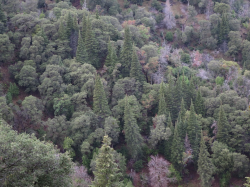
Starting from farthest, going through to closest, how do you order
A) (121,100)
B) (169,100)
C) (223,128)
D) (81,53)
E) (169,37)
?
(169,37)
(81,53)
(169,100)
(121,100)
(223,128)

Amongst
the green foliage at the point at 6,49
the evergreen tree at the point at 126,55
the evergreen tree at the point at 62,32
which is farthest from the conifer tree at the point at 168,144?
the green foliage at the point at 6,49

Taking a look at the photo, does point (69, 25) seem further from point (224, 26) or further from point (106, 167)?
point (106, 167)

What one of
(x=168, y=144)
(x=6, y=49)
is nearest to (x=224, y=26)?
(x=168, y=144)

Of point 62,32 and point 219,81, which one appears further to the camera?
point 219,81

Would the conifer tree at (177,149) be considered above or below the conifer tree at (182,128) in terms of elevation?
below

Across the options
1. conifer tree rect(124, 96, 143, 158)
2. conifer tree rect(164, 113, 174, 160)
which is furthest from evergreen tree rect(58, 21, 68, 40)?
conifer tree rect(164, 113, 174, 160)

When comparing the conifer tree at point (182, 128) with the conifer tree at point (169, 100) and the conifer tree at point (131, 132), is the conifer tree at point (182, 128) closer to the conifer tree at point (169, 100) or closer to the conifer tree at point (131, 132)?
the conifer tree at point (169, 100)

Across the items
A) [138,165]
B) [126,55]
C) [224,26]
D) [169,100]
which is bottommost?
[138,165]
